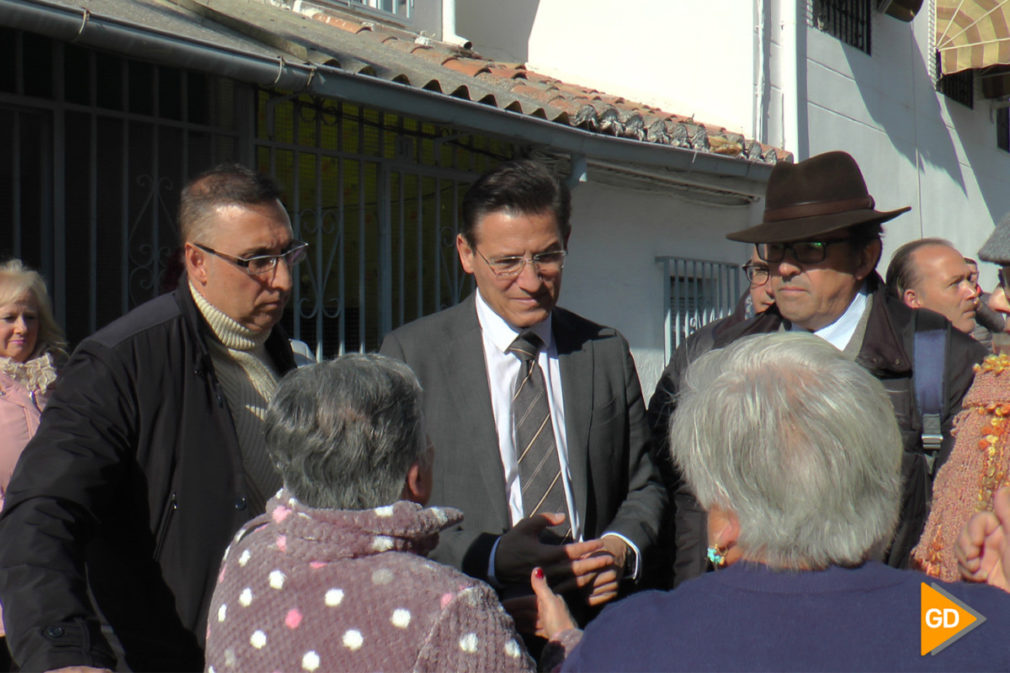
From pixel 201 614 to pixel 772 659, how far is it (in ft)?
4.49

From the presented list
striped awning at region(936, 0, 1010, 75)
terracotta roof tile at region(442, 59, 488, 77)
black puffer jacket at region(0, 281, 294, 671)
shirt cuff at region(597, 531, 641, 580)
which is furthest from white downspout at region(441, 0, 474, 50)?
shirt cuff at region(597, 531, 641, 580)

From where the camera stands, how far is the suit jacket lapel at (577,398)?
2707mm

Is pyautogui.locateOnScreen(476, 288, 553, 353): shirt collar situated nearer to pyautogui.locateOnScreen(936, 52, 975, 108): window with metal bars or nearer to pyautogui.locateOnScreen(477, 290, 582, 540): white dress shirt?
pyautogui.locateOnScreen(477, 290, 582, 540): white dress shirt

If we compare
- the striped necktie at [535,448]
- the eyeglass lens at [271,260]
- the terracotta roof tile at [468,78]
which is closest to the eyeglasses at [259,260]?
the eyeglass lens at [271,260]

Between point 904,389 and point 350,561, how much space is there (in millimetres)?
1584

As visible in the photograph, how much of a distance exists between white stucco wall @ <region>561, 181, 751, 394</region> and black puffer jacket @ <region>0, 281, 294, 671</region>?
460 centimetres

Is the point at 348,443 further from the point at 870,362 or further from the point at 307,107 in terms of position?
the point at 307,107

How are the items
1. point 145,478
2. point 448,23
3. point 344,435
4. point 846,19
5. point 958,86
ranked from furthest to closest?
1. point 958,86
2. point 846,19
3. point 448,23
4. point 145,478
5. point 344,435

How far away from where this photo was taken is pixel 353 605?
66.2 inches

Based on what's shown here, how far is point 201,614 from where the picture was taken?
2320 millimetres

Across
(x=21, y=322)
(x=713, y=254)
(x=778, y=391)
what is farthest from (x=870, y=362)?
(x=713, y=254)

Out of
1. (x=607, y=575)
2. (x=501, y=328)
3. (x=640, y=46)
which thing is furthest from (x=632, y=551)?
(x=640, y=46)

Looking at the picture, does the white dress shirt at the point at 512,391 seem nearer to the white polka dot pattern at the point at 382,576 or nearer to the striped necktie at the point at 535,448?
the striped necktie at the point at 535,448

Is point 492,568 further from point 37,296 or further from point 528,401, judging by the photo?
point 37,296
